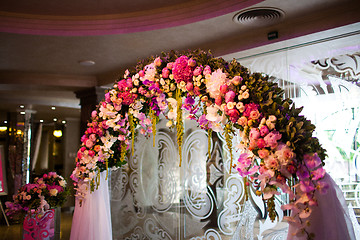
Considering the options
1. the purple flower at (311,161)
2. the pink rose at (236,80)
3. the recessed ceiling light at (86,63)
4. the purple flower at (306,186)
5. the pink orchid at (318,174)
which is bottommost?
the purple flower at (306,186)

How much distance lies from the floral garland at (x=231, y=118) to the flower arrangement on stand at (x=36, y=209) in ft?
4.37

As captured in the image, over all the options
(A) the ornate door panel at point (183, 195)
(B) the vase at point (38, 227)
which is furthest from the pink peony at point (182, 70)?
(B) the vase at point (38, 227)

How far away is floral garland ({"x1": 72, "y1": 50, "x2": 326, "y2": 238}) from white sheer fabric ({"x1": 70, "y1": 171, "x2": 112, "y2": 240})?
21 cm

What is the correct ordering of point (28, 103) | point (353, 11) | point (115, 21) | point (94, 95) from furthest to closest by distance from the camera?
1. point (28, 103)
2. point (94, 95)
3. point (115, 21)
4. point (353, 11)

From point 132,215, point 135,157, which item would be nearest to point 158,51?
point 135,157

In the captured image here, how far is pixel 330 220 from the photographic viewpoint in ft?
5.62

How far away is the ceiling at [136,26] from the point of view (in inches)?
154

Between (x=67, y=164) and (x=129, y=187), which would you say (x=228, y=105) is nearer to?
(x=129, y=187)

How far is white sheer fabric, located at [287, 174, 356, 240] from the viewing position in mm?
1701

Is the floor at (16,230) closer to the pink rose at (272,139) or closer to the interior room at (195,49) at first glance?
the interior room at (195,49)

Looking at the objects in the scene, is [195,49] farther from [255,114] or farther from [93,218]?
[255,114]

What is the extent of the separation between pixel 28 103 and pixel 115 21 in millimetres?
6659

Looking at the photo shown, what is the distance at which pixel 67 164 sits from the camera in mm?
12156

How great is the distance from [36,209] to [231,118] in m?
3.27
